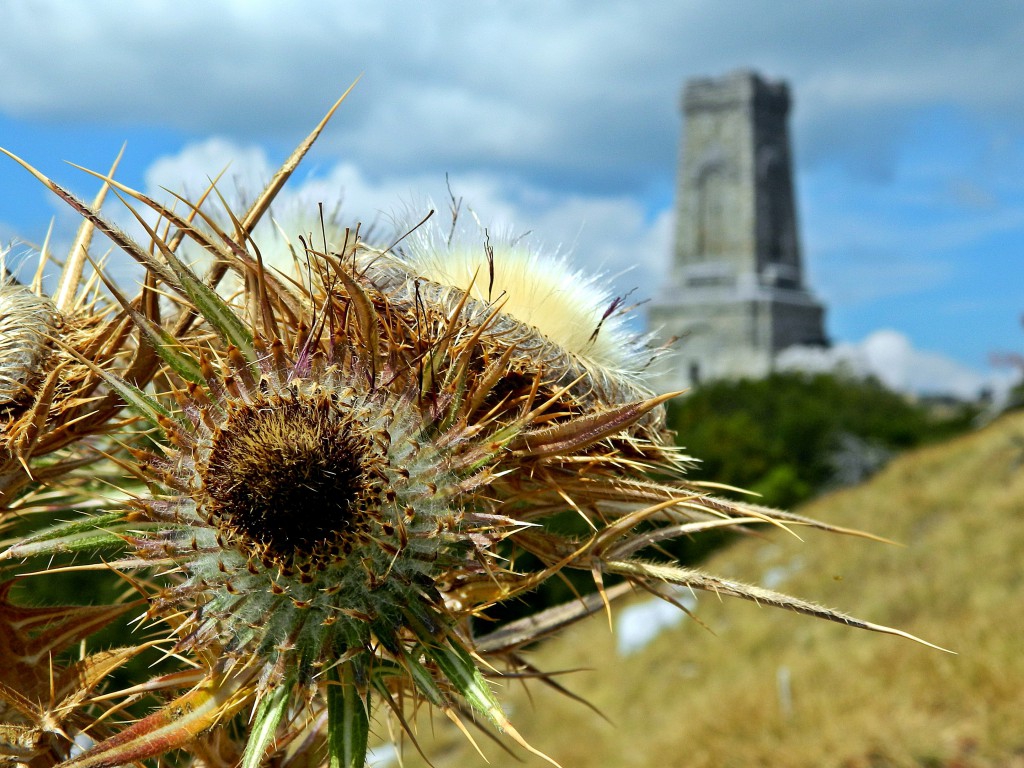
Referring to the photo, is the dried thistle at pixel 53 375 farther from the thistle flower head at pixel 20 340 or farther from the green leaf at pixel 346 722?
the green leaf at pixel 346 722

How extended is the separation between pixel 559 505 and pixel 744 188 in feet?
251

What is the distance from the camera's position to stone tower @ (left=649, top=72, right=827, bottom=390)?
69750 mm

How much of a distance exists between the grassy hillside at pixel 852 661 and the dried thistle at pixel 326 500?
1.85m

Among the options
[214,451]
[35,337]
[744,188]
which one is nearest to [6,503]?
[35,337]

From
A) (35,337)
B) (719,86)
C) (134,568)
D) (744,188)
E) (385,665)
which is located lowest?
(385,665)

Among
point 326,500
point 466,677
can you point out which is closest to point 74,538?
point 326,500

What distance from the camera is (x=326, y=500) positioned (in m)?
1.48

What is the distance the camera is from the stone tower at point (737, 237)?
6975 cm

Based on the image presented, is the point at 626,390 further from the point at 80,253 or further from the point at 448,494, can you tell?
the point at 80,253

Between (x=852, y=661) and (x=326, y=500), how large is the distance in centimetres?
1834

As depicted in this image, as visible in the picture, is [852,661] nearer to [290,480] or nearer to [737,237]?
[290,480]

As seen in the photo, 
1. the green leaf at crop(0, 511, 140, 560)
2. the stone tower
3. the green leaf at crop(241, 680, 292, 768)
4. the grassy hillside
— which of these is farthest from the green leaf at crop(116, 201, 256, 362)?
Answer: the stone tower

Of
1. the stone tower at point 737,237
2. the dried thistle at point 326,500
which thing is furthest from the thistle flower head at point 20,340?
the stone tower at point 737,237

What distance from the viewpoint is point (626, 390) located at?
183 cm
